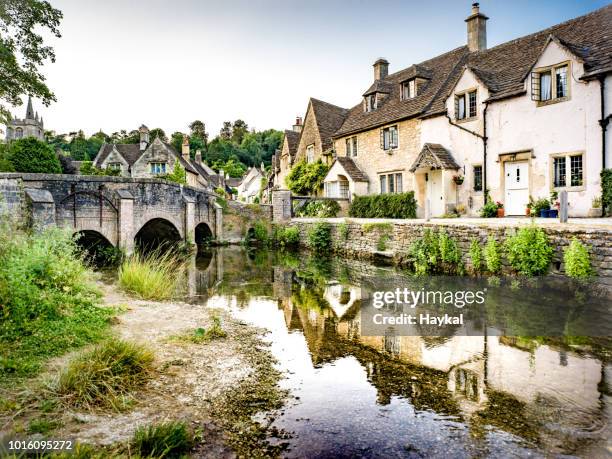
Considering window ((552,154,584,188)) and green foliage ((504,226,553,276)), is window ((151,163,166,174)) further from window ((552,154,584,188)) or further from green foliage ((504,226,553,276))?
green foliage ((504,226,553,276))

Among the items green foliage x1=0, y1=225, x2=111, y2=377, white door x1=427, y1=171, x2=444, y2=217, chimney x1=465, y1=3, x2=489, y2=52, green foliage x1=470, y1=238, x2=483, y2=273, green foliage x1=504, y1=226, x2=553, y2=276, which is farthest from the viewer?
chimney x1=465, y1=3, x2=489, y2=52

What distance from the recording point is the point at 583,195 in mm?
16109

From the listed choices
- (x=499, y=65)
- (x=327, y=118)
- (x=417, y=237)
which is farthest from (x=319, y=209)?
(x=499, y=65)

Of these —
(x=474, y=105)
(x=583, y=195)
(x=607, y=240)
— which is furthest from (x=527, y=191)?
(x=607, y=240)

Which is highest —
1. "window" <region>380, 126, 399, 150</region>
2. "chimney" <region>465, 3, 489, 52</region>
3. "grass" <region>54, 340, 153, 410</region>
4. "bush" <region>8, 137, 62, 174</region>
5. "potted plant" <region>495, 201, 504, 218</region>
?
"chimney" <region>465, 3, 489, 52</region>

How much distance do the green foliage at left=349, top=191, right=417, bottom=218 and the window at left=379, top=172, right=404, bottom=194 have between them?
56.3 inches

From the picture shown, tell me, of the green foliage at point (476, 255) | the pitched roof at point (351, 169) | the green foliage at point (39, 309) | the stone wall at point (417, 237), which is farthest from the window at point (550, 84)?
the green foliage at point (39, 309)

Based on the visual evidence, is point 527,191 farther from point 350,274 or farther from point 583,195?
point 350,274

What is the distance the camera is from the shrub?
145 inches

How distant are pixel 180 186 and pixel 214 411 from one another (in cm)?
2030

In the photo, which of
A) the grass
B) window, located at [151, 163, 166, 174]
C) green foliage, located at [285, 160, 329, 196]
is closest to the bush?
window, located at [151, 163, 166, 174]

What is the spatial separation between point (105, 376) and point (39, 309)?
286 centimetres

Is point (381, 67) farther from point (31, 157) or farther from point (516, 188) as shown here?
point (31, 157)

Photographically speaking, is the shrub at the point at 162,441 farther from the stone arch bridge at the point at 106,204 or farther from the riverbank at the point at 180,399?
the stone arch bridge at the point at 106,204
